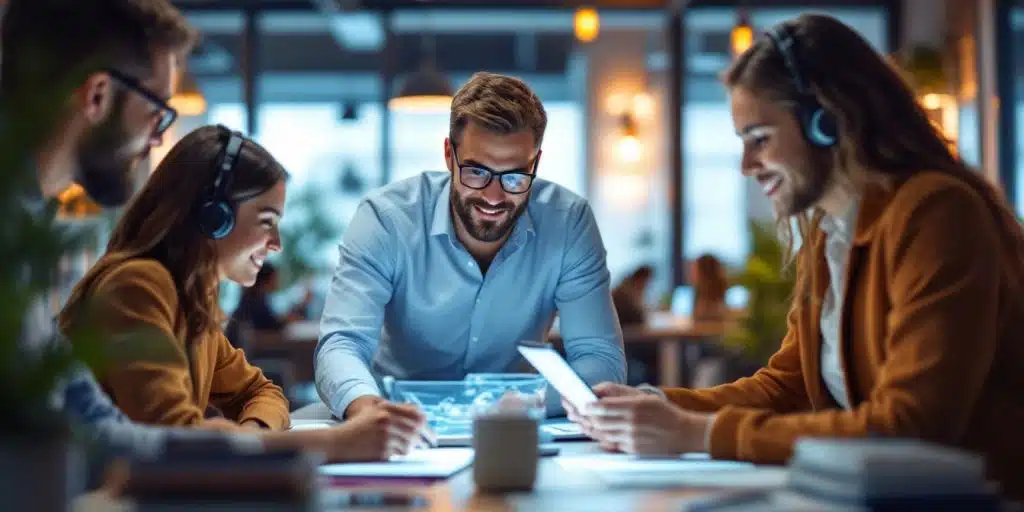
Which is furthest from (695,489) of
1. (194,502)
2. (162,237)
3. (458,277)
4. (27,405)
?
(458,277)

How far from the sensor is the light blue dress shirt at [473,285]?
2.83m

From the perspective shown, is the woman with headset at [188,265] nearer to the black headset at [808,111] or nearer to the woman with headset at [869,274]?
the woman with headset at [869,274]

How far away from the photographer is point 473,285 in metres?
2.91

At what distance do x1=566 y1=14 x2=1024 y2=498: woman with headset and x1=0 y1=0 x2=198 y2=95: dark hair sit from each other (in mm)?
883

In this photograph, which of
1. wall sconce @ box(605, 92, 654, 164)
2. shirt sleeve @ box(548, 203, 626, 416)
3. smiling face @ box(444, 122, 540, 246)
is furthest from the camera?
wall sconce @ box(605, 92, 654, 164)

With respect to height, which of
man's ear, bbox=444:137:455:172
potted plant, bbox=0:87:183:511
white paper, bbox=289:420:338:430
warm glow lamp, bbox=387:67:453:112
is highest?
warm glow lamp, bbox=387:67:453:112

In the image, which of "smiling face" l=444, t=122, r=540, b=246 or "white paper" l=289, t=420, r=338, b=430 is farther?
"smiling face" l=444, t=122, r=540, b=246

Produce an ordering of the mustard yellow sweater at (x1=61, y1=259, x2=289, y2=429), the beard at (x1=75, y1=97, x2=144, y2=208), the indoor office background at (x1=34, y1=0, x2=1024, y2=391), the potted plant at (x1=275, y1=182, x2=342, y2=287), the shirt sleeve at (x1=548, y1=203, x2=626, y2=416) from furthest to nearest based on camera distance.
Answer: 1. the indoor office background at (x1=34, y1=0, x2=1024, y2=391)
2. the potted plant at (x1=275, y1=182, x2=342, y2=287)
3. the shirt sleeve at (x1=548, y1=203, x2=626, y2=416)
4. the mustard yellow sweater at (x1=61, y1=259, x2=289, y2=429)
5. the beard at (x1=75, y1=97, x2=144, y2=208)

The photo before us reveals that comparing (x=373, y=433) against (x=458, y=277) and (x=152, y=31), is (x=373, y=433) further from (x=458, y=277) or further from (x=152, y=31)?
(x=458, y=277)

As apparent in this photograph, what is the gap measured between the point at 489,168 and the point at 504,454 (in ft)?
3.67

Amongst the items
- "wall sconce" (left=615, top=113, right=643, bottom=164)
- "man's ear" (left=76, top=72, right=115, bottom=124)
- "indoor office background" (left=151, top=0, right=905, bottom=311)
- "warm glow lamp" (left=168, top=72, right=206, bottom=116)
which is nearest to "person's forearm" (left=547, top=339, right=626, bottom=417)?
"man's ear" (left=76, top=72, right=115, bottom=124)

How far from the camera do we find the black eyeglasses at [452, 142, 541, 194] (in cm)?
263

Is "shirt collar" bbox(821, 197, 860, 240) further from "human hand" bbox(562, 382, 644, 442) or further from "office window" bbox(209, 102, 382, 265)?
"office window" bbox(209, 102, 382, 265)

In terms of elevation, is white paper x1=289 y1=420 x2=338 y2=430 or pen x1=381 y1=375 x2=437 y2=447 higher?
pen x1=381 y1=375 x2=437 y2=447
